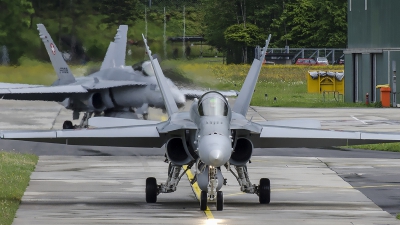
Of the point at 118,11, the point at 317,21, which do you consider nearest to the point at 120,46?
the point at 118,11

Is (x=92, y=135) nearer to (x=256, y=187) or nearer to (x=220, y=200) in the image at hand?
(x=220, y=200)

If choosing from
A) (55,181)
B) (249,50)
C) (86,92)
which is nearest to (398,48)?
(86,92)

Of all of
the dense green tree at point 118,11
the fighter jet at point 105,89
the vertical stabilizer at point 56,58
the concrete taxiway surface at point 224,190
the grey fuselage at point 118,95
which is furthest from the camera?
the dense green tree at point 118,11

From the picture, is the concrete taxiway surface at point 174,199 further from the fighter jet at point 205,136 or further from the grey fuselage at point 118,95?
the grey fuselage at point 118,95

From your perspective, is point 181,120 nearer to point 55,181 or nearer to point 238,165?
point 238,165

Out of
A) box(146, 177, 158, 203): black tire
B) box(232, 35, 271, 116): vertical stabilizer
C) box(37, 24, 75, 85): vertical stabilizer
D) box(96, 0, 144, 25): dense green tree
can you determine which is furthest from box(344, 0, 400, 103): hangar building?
box(146, 177, 158, 203): black tire

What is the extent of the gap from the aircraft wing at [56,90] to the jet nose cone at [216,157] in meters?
16.6

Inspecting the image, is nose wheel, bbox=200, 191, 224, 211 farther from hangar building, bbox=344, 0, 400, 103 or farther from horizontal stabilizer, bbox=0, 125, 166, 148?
hangar building, bbox=344, 0, 400, 103

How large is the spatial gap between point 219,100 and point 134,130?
160 cm

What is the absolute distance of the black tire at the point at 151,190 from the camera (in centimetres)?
1517

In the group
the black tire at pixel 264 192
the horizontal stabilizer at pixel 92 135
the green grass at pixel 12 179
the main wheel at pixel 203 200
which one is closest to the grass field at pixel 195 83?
the green grass at pixel 12 179

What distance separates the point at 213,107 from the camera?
13.8 meters

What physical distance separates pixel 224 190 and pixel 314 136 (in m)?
2.65

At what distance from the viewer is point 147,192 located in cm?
1530
